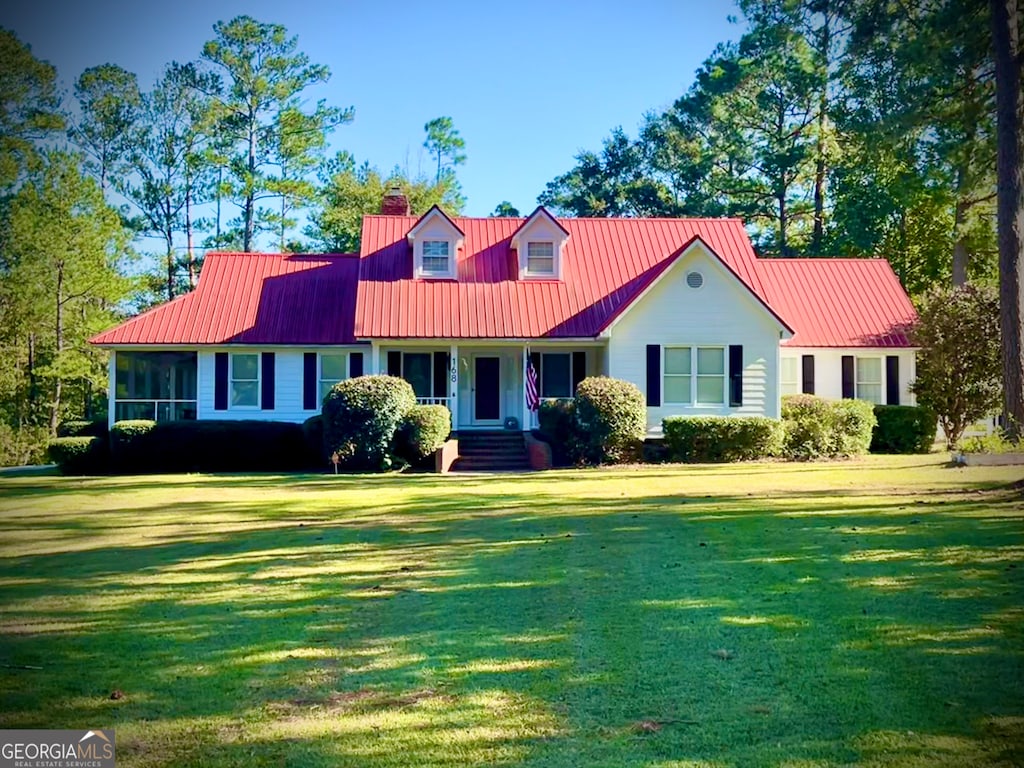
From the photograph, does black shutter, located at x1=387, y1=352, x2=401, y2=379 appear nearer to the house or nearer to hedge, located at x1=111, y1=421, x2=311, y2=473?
the house

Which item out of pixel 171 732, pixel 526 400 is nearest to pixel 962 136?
pixel 526 400

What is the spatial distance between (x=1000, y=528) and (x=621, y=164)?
43.0 m

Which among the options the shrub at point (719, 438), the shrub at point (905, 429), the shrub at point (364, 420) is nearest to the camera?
the shrub at point (364, 420)

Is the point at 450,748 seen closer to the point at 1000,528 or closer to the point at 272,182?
the point at 1000,528

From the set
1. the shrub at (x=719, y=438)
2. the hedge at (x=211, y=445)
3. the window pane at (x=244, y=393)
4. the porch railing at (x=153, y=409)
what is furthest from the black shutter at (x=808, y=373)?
the porch railing at (x=153, y=409)

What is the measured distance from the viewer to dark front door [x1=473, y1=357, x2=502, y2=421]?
29.9 m

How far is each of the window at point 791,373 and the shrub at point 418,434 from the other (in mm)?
12223

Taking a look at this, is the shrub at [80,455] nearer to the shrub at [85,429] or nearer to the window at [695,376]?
the shrub at [85,429]

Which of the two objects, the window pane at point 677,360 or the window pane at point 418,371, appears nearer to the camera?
the window pane at point 677,360

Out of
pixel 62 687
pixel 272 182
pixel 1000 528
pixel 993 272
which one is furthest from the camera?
pixel 272 182

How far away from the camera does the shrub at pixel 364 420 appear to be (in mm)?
22906

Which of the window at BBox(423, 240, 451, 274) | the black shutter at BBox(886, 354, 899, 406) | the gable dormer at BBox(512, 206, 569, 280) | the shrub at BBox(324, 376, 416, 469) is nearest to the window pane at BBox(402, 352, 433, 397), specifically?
Answer: the window at BBox(423, 240, 451, 274)

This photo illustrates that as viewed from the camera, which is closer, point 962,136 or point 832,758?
point 832,758

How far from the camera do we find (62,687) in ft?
22.2
